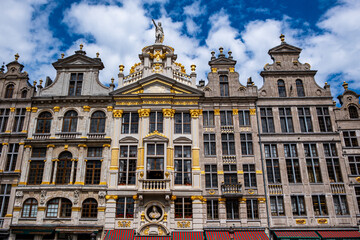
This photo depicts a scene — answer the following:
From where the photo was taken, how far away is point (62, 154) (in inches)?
1125

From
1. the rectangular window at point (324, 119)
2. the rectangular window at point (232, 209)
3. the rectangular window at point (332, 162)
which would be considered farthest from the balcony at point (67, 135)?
the rectangular window at point (332, 162)

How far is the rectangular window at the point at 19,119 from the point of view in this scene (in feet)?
96.8

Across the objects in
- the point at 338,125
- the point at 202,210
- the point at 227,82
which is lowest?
the point at 202,210

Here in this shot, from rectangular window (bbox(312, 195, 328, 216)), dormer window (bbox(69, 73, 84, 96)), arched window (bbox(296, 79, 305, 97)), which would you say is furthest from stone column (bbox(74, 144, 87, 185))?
arched window (bbox(296, 79, 305, 97))

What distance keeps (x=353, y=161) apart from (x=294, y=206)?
7418 mm

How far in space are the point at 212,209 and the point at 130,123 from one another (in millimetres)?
11501

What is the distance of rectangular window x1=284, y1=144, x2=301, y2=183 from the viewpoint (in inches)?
1080

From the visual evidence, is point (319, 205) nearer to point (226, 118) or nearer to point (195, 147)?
point (226, 118)

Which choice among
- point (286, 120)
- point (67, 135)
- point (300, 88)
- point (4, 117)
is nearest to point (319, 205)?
point (286, 120)

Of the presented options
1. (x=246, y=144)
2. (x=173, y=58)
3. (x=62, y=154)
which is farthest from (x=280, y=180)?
(x=62, y=154)

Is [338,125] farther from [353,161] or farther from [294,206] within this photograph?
[294,206]

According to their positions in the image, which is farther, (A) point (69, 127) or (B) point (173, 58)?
(B) point (173, 58)

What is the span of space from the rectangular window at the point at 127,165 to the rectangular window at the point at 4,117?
485 inches

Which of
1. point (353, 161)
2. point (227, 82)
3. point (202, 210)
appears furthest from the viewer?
point (227, 82)
